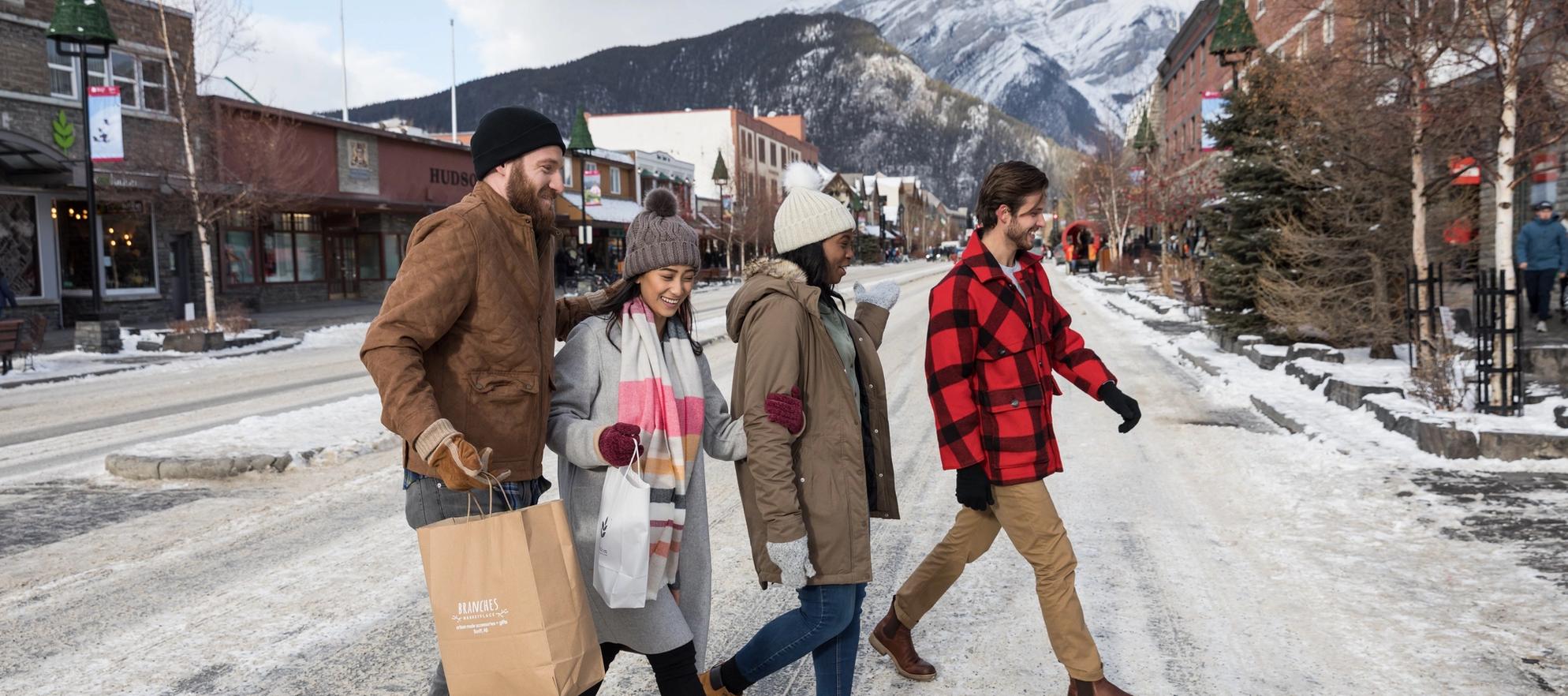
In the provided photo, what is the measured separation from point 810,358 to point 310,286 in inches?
1310

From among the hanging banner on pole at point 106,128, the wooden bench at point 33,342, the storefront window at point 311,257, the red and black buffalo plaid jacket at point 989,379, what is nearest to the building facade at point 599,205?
the storefront window at point 311,257

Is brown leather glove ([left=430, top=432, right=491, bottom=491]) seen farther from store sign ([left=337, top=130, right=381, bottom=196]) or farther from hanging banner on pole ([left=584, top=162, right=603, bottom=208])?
hanging banner on pole ([left=584, top=162, right=603, bottom=208])

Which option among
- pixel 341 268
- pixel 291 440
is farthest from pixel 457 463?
pixel 341 268

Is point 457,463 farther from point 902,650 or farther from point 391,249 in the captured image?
point 391,249

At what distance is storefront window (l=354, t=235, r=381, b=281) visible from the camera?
35.0 meters

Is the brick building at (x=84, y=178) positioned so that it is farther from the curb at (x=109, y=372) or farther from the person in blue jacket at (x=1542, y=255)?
the person in blue jacket at (x=1542, y=255)

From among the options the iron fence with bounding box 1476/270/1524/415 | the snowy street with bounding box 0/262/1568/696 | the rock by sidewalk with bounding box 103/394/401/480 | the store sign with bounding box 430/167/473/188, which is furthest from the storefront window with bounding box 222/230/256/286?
the iron fence with bounding box 1476/270/1524/415

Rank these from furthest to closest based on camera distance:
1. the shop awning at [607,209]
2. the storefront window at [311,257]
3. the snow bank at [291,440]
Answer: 1. the shop awning at [607,209]
2. the storefront window at [311,257]
3. the snow bank at [291,440]

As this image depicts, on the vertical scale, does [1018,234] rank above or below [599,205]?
below

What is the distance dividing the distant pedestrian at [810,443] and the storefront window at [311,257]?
32625 millimetres

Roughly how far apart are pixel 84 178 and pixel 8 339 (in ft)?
31.7

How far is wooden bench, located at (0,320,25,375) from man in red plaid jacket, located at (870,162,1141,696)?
1521 cm

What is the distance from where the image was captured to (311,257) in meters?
33.0

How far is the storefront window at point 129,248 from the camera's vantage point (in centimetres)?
2495
